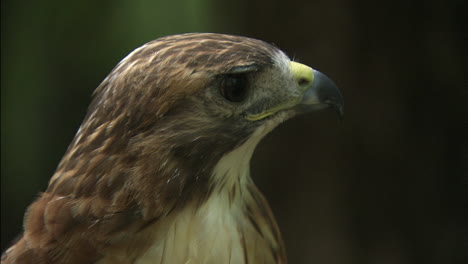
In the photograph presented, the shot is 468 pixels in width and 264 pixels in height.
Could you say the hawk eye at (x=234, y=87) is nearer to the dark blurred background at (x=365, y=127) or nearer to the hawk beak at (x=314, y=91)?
the hawk beak at (x=314, y=91)

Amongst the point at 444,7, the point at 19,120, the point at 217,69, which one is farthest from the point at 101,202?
the point at 19,120

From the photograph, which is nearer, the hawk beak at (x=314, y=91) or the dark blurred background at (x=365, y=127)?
the hawk beak at (x=314, y=91)

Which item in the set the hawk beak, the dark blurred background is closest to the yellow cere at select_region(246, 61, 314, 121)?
the hawk beak

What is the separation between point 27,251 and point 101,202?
0.21 m

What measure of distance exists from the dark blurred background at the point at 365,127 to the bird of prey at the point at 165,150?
4.61 feet

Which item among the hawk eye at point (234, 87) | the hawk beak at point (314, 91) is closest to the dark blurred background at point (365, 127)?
the hawk beak at point (314, 91)

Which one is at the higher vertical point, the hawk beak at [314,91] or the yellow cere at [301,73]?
the yellow cere at [301,73]

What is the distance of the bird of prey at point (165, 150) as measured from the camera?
1.62 m

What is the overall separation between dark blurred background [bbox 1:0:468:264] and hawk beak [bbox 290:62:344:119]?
1.32 m

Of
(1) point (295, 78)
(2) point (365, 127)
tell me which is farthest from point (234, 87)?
(2) point (365, 127)

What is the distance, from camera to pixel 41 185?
4078 mm

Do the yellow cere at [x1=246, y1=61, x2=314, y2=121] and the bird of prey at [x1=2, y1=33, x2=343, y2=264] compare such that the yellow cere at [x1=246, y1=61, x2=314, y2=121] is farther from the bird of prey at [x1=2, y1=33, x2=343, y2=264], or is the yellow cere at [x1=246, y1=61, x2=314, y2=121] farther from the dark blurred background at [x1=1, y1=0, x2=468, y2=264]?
the dark blurred background at [x1=1, y1=0, x2=468, y2=264]

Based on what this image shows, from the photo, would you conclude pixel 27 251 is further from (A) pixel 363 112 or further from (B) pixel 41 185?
(B) pixel 41 185

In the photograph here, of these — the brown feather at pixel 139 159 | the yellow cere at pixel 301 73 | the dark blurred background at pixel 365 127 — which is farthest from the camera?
the dark blurred background at pixel 365 127
